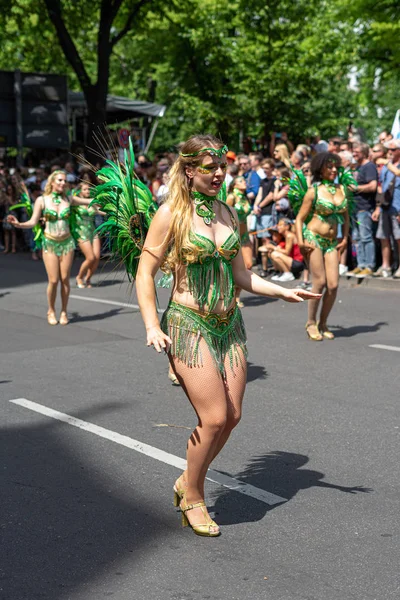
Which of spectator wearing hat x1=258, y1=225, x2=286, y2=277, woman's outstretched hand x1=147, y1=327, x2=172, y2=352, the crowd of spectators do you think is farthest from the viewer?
spectator wearing hat x1=258, y1=225, x2=286, y2=277

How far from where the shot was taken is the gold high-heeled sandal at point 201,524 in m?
4.55

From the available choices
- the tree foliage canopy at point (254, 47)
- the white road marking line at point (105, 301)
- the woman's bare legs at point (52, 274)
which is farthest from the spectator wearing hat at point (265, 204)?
the tree foliage canopy at point (254, 47)

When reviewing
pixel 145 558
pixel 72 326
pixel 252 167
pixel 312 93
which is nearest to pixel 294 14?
A: pixel 312 93

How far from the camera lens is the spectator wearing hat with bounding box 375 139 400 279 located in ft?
47.8

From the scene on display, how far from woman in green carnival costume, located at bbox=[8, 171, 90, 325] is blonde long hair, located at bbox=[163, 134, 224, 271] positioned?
715 cm

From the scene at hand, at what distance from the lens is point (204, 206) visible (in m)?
4.59

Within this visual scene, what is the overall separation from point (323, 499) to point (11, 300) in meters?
9.41

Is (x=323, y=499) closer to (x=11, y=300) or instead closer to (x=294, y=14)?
(x=11, y=300)

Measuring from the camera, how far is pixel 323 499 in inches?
202

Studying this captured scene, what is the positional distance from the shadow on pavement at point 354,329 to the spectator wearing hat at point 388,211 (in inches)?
148

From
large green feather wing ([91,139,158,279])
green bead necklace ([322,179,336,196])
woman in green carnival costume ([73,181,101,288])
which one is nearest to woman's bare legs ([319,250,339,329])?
green bead necklace ([322,179,336,196])

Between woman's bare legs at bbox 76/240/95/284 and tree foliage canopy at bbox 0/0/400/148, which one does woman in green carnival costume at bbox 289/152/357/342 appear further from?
tree foliage canopy at bbox 0/0/400/148

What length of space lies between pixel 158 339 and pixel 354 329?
6966 mm

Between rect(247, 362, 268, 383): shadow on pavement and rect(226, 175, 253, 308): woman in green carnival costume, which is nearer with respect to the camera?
rect(247, 362, 268, 383): shadow on pavement
